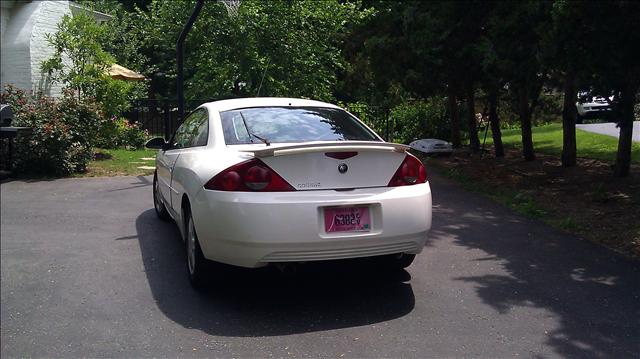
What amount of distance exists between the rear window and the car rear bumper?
2.45ft

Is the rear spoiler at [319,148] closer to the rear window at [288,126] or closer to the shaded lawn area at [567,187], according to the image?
the rear window at [288,126]

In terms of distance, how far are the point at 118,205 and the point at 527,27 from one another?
684 centimetres

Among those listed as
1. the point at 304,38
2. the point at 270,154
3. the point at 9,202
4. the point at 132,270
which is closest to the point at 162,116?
the point at 304,38

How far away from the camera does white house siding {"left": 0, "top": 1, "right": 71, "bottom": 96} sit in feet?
49.0

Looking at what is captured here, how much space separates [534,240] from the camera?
21.0 ft

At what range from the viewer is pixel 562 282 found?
197 inches

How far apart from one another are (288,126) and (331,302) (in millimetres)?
1529

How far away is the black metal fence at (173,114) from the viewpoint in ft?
61.1

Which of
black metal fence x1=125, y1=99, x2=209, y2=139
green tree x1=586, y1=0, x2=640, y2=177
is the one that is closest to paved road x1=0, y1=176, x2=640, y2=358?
green tree x1=586, y1=0, x2=640, y2=177

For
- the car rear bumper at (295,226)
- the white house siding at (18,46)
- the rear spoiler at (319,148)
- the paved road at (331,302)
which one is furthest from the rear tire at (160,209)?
the white house siding at (18,46)

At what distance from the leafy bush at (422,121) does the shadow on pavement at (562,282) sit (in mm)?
10994

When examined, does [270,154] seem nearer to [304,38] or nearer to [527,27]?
[527,27]

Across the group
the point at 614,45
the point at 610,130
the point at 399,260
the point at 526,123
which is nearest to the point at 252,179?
the point at 399,260

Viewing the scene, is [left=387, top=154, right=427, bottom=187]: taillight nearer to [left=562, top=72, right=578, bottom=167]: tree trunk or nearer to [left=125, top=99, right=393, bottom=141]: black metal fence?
[left=562, top=72, right=578, bottom=167]: tree trunk
